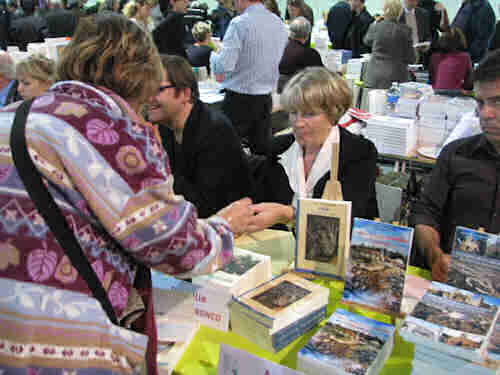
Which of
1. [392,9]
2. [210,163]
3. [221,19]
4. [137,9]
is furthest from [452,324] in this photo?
[221,19]

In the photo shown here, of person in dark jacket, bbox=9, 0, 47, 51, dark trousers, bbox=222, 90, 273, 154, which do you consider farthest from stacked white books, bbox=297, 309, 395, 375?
person in dark jacket, bbox=9, 0, 47, 51

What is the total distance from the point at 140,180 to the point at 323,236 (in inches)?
31.0

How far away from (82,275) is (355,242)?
0.81 meters

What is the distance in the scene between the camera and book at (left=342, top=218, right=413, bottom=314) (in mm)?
1328

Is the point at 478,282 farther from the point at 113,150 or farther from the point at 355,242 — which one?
the point at 113,150

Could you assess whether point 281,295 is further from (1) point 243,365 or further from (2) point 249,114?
(2) point 249,114

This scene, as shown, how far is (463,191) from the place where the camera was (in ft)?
6.52

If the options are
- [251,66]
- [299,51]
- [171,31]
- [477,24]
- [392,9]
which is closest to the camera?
[251,66]

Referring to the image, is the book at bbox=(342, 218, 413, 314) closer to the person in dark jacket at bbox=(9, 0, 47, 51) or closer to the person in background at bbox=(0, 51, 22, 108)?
the person in background at bbox=(0, 51, 22, 108)

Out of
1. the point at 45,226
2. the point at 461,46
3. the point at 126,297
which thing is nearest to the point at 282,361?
the point at 126,297

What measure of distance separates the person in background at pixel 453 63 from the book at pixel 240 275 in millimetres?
4439

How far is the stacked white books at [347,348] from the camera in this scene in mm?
1082

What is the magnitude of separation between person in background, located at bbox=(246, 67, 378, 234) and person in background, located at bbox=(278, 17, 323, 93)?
148 inches

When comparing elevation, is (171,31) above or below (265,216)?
above
